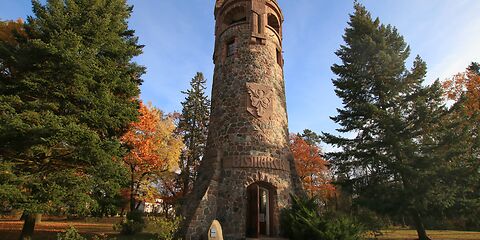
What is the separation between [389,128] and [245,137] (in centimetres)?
789

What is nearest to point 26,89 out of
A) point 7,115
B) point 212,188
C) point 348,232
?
point 7,115

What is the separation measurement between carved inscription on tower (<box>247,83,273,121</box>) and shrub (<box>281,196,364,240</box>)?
173 inches

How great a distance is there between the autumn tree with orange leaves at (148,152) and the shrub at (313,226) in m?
11.7

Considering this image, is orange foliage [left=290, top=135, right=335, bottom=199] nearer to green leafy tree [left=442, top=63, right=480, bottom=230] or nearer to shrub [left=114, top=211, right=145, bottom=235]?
green leafy tree [left=442, top=63, right=480, bottom=230]

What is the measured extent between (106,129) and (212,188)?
520cm

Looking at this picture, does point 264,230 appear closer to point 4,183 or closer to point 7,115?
point 4,183

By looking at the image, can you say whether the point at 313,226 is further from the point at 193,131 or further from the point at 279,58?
the point at 193,131

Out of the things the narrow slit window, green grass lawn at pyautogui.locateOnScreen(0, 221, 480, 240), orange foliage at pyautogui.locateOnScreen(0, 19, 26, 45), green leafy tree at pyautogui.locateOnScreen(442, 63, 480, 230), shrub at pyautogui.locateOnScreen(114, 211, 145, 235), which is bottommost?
green grass lawn at pyautogui.locateOnScreen(0, 221, 480, 240)

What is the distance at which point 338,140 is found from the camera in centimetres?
1633

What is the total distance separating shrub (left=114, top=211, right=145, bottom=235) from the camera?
1432 cm

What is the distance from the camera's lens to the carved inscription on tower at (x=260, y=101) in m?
13.5

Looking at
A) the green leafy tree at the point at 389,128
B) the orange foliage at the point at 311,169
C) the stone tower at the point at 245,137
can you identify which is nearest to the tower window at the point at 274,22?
the stone tower at the point at 245,137

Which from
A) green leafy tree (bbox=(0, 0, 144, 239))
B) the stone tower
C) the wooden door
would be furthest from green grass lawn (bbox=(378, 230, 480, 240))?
green leafy tree (bbox=(0, 0, 144, 239))

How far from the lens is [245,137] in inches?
509
